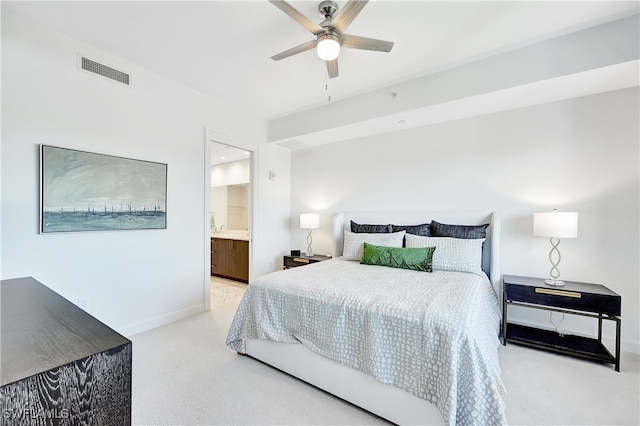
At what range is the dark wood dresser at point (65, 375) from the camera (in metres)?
0.59

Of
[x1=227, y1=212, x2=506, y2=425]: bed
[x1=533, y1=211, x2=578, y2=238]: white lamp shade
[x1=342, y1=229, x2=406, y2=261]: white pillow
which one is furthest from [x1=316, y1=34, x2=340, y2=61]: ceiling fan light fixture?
[x1=533, y1=211, x2=578, y2=238]: white lamp shade

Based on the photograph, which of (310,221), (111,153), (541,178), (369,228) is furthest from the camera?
(310,221)

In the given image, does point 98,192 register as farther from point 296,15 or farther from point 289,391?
point 289,391

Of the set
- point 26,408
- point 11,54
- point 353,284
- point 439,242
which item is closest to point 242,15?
point 11,54

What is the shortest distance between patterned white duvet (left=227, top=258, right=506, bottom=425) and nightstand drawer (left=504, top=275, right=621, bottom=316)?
268mm

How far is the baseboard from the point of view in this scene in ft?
9.34

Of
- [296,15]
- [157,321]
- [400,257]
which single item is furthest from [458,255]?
[157,321]

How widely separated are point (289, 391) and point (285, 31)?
284 centimetres

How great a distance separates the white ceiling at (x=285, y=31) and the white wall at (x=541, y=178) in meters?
0.90

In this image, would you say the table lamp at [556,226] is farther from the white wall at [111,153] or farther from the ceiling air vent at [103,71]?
the ceiling air vent at [103,71]

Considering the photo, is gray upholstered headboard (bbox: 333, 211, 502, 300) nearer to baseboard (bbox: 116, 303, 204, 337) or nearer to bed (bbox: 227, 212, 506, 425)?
bed (bbox: 227, 212, 506, 425)

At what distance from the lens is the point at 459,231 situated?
3.16 meters

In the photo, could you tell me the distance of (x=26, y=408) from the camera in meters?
0.58

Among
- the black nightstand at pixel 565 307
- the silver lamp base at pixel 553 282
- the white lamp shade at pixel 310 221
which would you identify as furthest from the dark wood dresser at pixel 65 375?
the white lamp shade at pixel 310 221
